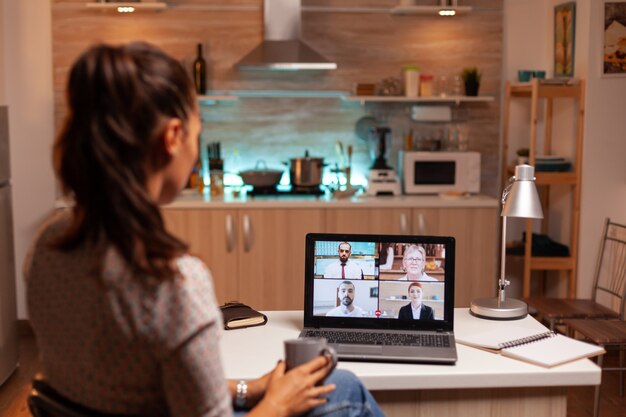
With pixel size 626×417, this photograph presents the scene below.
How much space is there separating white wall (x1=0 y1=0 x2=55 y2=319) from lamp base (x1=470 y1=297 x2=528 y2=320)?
3444 mm

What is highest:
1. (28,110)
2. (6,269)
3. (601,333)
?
(28,110)

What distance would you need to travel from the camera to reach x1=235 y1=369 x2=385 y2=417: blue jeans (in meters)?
1.89

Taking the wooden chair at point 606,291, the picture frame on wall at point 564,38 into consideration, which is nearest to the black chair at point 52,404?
the wooden chair at point 606,291

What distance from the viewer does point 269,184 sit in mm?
5180

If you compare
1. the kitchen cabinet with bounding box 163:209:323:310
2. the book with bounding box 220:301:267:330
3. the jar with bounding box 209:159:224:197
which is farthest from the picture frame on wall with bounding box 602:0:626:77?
the book with bounding box 220:301:267:330

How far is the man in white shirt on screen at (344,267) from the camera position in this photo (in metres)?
2.46

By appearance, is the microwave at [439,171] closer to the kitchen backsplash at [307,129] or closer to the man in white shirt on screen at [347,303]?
the kitchen backsplash at [307,129]

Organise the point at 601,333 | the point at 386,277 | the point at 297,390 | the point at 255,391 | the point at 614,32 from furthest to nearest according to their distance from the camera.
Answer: the point at 614,32 → the point at 601,333 → the point at 386,277 → the point at 255,391 → the point at 297,390

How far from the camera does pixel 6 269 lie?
4.30 meters

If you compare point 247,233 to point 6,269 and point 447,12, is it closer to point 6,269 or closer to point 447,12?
point 6,269

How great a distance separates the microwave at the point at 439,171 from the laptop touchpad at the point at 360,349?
3.10 m

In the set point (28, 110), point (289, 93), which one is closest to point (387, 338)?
point (289, 93)

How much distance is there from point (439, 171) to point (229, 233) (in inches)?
54.7

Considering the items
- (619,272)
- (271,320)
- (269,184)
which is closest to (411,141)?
(269,184)
